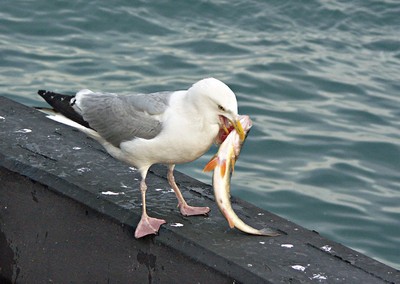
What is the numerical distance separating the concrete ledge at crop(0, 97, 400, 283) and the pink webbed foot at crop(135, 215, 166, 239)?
0.11ft

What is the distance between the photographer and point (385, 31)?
9328 mm

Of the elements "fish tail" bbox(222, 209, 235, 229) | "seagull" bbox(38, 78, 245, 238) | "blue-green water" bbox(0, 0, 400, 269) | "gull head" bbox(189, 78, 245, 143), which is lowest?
"blue-green water" bbox(0, 0, 400, 269)

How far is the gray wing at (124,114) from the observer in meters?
3.92

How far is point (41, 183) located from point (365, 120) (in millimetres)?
4074

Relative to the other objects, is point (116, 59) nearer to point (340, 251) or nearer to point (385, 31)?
point (385, 31)

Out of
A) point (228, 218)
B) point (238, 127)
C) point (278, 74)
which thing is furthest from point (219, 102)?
point (278, 74)

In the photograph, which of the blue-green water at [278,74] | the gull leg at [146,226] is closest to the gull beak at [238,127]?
the gull leg at [146,226]

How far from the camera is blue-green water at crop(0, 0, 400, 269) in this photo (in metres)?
6.40

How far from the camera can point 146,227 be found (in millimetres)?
3555

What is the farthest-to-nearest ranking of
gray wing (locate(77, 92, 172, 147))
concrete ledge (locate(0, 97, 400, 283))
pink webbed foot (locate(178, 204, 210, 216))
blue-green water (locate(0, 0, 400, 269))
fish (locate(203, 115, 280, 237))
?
blue-green water (locate(0, 0, 400, 269)) < gray wing (locate(77, 92, 172, 147)) < pink webbed foot (locate(178, 204, 210, 216)) < fish (locate(203, 115, 280, 237)) < concrete ledge (locate(0, 97, 400, 283))

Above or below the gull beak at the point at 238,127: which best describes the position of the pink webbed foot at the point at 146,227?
below

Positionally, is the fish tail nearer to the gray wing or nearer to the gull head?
the gull head

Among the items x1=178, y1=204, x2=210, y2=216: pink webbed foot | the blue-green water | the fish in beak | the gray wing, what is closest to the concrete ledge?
x1=178, y1=204, x2=210, y2=216: pink webbed foot

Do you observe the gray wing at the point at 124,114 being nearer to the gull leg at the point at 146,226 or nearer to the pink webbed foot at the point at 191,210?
the pink webbed foot at the point at 191,210
